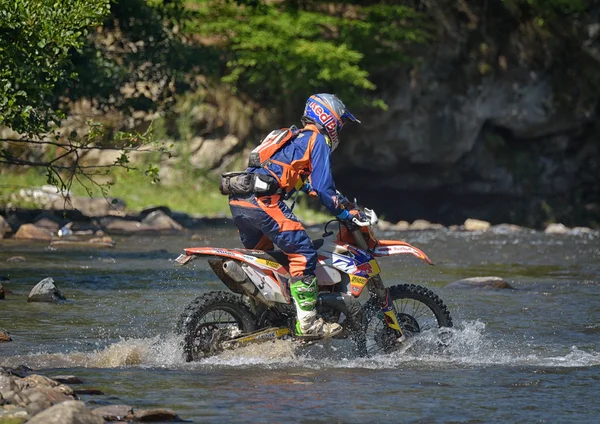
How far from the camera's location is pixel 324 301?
8.39m

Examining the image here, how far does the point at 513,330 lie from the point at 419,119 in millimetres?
20819

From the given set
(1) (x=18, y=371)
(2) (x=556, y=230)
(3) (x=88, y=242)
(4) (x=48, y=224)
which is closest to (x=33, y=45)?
(1) (x=18, y=371)

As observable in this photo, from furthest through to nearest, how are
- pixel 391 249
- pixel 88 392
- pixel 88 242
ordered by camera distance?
1. pixel 88 242
2. pixel 391 249
3. pixel 88 392

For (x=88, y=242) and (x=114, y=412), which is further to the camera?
(x=88, y=242)

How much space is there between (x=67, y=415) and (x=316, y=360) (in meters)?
3.07

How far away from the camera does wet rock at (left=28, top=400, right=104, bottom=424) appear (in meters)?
5.73

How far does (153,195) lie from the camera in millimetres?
27469

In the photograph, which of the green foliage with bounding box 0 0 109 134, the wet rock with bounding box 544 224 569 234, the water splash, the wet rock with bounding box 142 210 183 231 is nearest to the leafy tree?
the green foliage with bounding box 0 0 109 134

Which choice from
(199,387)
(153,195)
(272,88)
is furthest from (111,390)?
(272,88)

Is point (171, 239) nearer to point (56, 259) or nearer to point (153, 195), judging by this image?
point (56, 259)

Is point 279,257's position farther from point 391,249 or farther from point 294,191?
point 391,249

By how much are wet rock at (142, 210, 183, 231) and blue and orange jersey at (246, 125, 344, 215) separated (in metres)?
14.0

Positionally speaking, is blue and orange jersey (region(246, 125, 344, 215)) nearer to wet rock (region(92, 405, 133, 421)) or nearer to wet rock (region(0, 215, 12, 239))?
wet rock (region(92, 405, 133, 421))

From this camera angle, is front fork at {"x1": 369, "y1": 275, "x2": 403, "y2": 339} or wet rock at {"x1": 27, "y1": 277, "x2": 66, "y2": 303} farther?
wet rock at {"x1": 27, "y1": 277, "x2": 66, "y2": 303}
